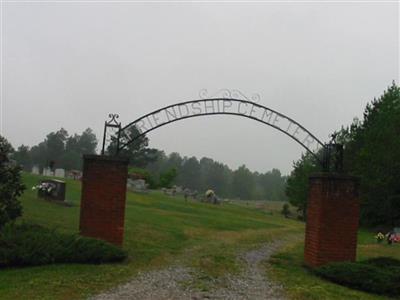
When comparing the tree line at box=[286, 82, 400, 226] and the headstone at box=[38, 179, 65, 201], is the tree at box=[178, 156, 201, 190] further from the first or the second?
the headstone at box=[38, 179, 65, 201]

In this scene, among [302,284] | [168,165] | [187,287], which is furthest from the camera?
[168,165]

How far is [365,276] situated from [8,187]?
8.66 metres

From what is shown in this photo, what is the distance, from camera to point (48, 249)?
10.2 meters

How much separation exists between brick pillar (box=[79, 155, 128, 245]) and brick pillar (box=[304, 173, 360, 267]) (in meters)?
4.52

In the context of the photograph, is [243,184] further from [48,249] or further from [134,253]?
[48,249]

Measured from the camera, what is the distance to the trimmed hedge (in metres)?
10.2

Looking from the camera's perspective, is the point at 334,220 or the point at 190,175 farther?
the point at 190,175

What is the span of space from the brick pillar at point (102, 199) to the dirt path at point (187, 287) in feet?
6.02

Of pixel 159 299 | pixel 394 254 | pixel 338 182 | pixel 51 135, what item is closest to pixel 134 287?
pixel 159 299

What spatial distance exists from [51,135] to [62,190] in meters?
97.2

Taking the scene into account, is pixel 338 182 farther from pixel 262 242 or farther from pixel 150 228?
pixel 150 228

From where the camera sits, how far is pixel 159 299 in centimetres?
828

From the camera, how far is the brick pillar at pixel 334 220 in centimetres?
1180

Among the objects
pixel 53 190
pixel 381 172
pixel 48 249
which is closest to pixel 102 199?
pixel 48 249
